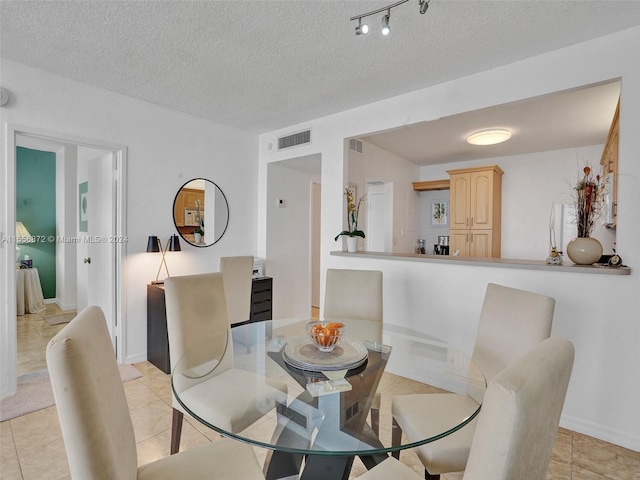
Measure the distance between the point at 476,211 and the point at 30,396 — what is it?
211 inches

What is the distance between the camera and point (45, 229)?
5137 mm

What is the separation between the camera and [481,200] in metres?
4.82

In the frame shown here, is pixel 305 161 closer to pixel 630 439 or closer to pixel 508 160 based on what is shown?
pixel 508 160

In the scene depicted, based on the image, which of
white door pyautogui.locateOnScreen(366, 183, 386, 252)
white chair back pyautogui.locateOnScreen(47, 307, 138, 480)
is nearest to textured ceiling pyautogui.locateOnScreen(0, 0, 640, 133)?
white chair back pyautogui.locateOnScreen(47, 307, 138, 480)

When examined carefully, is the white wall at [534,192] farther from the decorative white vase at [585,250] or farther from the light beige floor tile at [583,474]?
the light beige floor tile at [583,474]

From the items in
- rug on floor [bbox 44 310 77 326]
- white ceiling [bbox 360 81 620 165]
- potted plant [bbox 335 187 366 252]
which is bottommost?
rug on floor [bbox 44 310 77 326]

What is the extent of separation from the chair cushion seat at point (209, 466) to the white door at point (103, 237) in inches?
96.1

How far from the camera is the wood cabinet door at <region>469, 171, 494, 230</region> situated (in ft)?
15.6

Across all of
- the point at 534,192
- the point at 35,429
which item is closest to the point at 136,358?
the point at 35,429

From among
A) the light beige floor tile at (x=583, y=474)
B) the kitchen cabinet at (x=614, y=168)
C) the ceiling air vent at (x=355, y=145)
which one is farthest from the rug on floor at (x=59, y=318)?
the kitchen cabinet at (x=614, y=168)

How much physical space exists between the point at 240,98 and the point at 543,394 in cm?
322

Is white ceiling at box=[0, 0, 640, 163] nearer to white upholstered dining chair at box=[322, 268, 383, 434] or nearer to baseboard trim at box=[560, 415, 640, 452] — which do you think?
white upholstered dining chair at box=[322, 268, 383, 434]

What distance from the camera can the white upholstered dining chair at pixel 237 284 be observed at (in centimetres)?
300

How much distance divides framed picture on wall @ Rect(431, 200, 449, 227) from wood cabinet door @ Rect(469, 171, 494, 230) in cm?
73
